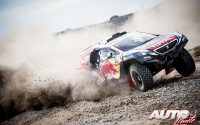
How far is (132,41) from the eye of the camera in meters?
7.89

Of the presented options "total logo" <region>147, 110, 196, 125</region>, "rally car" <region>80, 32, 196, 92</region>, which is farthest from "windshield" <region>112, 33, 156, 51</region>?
"total logo" <region>147, 110, 196, 125</region>

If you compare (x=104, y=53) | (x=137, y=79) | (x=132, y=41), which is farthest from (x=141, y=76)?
(x=104, y=53)

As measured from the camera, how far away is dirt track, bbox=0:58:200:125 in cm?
528

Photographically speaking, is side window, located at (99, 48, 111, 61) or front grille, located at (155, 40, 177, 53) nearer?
front grille, located at (155, 40, 177, 53)

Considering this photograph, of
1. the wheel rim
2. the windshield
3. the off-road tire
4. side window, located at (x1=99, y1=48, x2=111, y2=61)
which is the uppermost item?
the windshield

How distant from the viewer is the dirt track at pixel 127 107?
528cm

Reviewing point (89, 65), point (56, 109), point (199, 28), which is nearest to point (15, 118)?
point (56, 109)

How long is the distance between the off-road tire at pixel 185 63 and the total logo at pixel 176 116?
2.78 m

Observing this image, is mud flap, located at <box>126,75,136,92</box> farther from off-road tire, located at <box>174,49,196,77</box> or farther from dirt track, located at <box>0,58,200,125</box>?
off-road tire, located at <box>174,49,196,77</box>

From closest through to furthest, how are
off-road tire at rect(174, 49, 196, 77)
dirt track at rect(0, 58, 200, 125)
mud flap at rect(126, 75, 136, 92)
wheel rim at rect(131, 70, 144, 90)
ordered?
1. dirt track at rect(0, 58, 200, 125)
2. wheel rim at rect(131, 70, 144, 90)
3. off-road tire at rect(174, 49, 196, 77)
4. mud flap at rect(126, 75, 136, 92)

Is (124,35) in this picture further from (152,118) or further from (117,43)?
(152,118)

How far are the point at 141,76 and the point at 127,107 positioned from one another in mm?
998

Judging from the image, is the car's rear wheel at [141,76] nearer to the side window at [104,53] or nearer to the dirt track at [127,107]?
the dirt track at [127,107]

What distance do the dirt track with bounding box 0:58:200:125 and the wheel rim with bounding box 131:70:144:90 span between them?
22 centimetres
